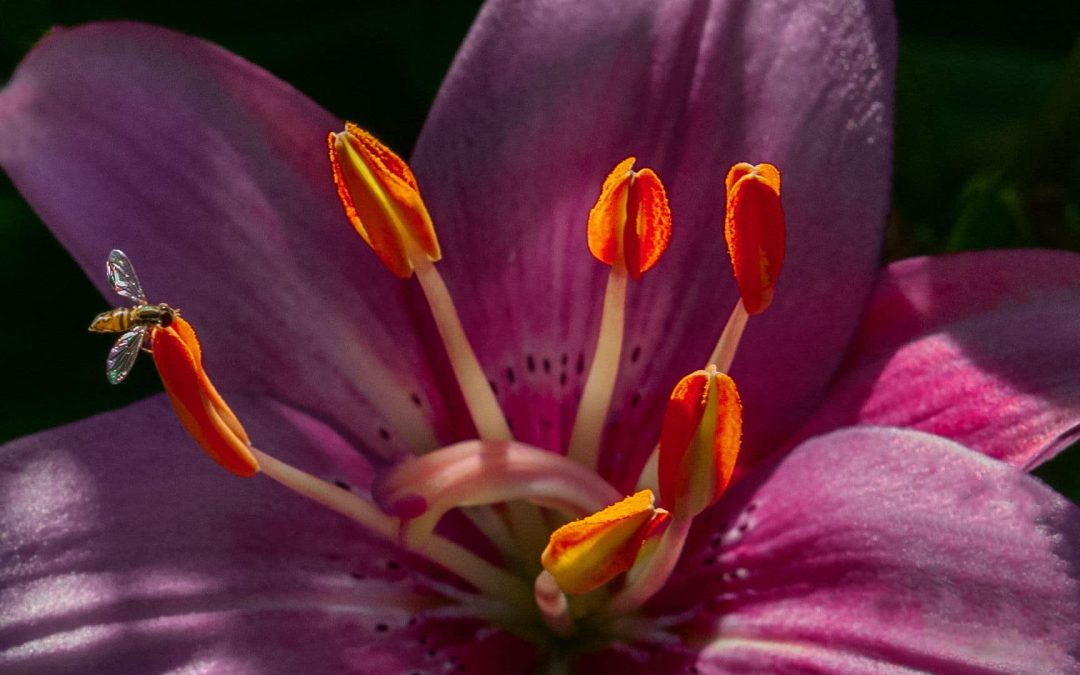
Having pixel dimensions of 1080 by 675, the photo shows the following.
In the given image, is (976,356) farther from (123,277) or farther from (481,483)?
(123,277)

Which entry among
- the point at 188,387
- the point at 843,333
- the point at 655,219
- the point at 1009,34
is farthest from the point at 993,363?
the point at 1009,34

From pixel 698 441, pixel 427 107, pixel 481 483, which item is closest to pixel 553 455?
pixel 481 483

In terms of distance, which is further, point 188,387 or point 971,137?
point 971,137

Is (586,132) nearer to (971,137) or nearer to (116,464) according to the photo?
(116,464)

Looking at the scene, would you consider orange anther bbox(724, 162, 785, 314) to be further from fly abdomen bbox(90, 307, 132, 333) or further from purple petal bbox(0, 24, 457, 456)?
fly abdomen bbox(90, 307, 132, 333)

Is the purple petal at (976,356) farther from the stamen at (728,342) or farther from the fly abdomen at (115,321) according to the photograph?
the fly abdomen at (115,321)

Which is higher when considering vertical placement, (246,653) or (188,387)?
(188,387)

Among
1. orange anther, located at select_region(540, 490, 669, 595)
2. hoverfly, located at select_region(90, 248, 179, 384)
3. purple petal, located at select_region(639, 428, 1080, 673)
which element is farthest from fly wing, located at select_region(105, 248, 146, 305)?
purple petal, located at select_region(639, 428, 1080, 673)
